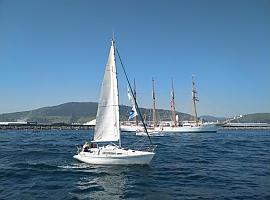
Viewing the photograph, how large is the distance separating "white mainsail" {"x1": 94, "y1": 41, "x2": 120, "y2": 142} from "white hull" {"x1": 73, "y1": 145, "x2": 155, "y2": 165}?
2.26 meters

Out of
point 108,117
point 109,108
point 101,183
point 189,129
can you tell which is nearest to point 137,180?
point 101,183

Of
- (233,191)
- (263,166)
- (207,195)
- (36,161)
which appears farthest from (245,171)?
(36,161)

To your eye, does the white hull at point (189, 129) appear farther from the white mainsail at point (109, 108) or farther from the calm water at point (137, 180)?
the white mainsail at point (109, 108)

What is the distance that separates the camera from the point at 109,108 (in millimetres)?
40344

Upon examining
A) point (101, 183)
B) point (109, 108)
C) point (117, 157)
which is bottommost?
point (101, 183)

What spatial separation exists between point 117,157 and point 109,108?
6.59 meters

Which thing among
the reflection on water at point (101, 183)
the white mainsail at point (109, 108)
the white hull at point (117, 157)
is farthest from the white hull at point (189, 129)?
the reflection on water at point (101, 183)

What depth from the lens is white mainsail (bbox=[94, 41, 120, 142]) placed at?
3994cm

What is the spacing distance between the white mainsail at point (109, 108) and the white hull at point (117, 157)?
2.26 m

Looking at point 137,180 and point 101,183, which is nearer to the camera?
point 101,183

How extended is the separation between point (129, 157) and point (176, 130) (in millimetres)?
111787

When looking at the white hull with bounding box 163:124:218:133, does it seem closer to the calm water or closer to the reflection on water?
the calm water

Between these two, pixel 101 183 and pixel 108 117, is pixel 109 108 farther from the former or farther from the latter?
pixel 101 183

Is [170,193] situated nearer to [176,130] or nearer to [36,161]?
[36,161]
